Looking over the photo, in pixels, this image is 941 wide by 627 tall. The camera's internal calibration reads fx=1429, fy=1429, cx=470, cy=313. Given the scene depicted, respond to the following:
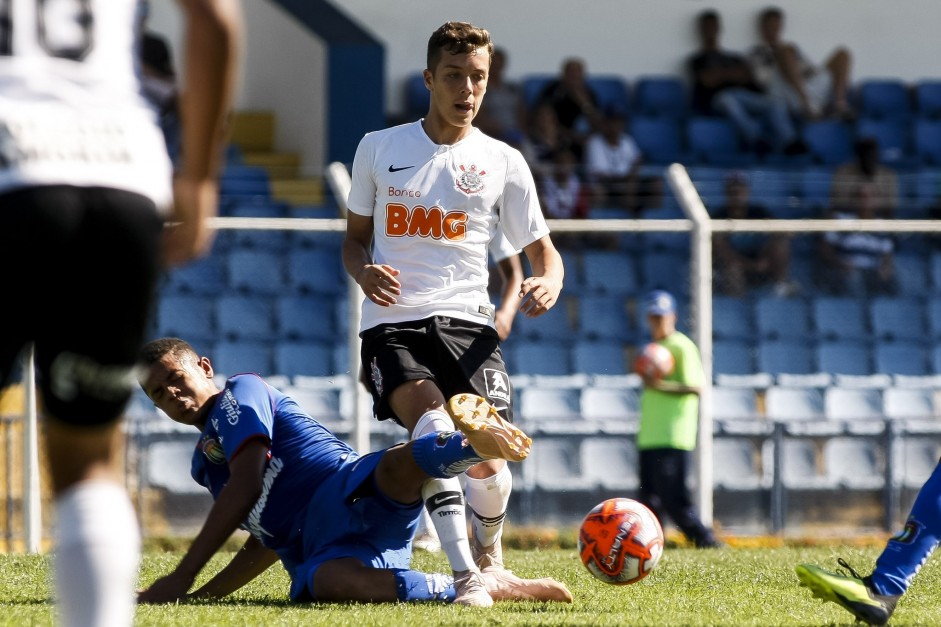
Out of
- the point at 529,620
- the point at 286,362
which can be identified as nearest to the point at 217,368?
the point at 286,362

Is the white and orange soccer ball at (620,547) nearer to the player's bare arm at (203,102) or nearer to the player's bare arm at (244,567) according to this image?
the player's bare arm at (244,567)

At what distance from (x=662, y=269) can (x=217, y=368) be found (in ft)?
10.7

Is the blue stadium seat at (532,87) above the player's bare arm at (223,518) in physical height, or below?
above

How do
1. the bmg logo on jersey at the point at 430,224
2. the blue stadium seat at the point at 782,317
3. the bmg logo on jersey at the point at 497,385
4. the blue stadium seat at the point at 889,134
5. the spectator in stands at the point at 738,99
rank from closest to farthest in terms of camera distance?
the bmg logo on jersey at the point at 497,385 → the bmg logo on jersey at the point at 430,224 → the blue stadium seat at the point at 782,317 → the spectator in stands at the point at 738,99 → the blue stadium seat at the point at 889,134

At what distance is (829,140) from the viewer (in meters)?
15.4

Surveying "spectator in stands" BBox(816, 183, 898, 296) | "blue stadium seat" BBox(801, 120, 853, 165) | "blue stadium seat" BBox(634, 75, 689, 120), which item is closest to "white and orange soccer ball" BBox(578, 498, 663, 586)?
"spectator in stands" BBox(816, 183, 898, 296)

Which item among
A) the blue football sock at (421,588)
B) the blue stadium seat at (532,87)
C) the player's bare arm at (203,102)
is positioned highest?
the blue stadium seat at (532,87)

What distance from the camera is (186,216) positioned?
2.30 m

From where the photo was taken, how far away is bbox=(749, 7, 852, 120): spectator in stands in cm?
1564

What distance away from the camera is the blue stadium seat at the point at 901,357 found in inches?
421

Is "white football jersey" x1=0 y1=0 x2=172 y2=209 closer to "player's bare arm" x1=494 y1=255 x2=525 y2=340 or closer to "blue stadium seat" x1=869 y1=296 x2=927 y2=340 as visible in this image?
"player's bare arm" x1=494 y1=255 x2=525 y2=340

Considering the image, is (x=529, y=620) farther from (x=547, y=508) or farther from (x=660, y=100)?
(x=660, y=100)

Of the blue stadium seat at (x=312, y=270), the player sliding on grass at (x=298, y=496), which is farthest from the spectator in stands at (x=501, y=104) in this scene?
the player sliding on grass at (x=298, y=496)

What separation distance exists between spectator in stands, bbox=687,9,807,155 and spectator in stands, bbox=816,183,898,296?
14.6ft
